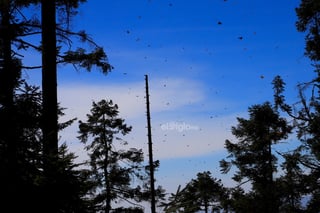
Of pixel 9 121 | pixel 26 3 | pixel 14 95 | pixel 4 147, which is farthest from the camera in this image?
pixel 26 3

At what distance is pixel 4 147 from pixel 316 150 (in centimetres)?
1062

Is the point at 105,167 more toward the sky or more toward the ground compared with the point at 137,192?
more toward the sky

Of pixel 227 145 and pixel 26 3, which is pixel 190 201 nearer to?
pixel 26 3

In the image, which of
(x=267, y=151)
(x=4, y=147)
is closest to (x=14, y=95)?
(x=4, y=147)

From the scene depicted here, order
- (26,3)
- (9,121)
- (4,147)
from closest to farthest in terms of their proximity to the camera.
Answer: (4,147) → (9,121) → (26,3)

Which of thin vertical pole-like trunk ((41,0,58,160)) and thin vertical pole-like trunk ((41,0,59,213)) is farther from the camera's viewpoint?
thin vertical pole-like trunk ((41,0,58,160))

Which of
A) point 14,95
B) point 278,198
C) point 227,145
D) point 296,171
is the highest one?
point 227,145

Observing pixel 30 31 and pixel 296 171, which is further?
pixel 296 171

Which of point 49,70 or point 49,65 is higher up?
point 49,65

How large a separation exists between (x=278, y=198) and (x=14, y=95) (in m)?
9.69

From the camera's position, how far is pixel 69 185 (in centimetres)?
429

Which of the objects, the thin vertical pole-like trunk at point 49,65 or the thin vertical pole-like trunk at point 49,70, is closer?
the thin vertical pole-like trunk at point 49,70

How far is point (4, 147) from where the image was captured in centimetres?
419

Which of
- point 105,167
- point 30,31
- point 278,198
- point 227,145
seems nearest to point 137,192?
point 105,167
